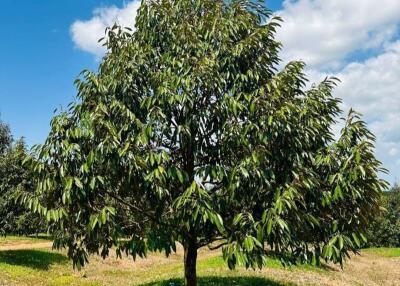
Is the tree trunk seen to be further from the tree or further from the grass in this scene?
the grass

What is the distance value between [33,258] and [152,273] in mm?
10571

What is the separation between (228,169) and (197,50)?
4036 millimetres

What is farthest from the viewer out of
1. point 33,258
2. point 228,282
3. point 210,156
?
point 33,258

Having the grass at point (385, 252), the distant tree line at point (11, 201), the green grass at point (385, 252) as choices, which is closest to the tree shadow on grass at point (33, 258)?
the distant tree line at point (11, 201)

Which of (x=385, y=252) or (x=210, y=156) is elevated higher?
(x=210, y=156)

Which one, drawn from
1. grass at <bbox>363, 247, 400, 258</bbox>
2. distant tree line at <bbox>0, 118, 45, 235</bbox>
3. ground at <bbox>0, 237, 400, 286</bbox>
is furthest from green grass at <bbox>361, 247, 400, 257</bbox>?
distant tree line at <bbox>0, 118, 45, 235</bbox>

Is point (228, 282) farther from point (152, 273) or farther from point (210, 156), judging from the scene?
point (210, 156)

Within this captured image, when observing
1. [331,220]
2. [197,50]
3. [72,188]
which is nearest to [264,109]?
[197,50]

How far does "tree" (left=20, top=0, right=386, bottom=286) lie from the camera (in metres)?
12.6

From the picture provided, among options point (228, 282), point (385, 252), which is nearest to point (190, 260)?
point (228, 282)

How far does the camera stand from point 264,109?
13.5 meters

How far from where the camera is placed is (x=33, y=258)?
39.2 meters

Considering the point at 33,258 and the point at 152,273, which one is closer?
the point at 152,273

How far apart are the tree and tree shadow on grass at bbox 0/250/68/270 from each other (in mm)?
24034
